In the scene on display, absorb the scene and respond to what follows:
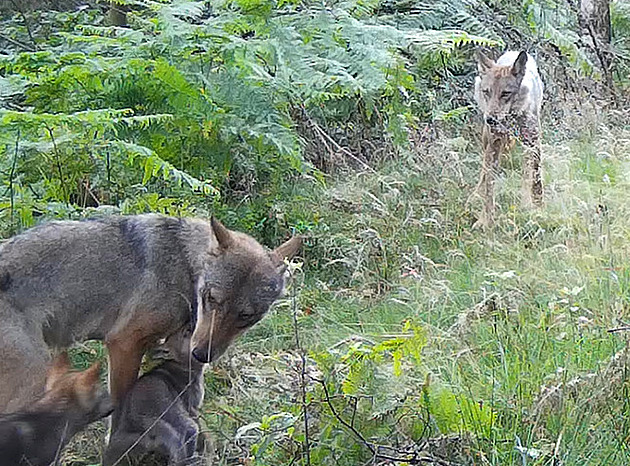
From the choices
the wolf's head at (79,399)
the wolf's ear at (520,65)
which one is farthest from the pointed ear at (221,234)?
the wolf's ear at (520,65)

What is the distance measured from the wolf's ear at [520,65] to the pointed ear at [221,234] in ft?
17.0

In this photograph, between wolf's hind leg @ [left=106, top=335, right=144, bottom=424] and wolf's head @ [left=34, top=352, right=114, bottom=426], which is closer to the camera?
wolf's head @ [left=34, top=352, right=114, bottom=426]

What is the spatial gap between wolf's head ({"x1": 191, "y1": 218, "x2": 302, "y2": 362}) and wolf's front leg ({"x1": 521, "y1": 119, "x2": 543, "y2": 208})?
377 centimetres

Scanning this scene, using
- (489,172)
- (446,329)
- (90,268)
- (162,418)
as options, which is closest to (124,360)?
(90,268)

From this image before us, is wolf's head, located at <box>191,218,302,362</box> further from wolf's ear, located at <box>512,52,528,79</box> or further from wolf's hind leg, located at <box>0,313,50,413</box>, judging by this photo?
wolf's ear, located at <box>512,52,528,79</box>

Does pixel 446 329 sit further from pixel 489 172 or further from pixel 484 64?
pixel 484 64

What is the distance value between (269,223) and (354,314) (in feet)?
5.64

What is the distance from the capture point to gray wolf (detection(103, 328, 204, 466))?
14.9 ft

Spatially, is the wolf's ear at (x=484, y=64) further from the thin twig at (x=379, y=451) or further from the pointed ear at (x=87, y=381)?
the pointed ear at (x=87, y=381)

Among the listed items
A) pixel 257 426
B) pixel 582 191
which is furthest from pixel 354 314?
pixel 582 191

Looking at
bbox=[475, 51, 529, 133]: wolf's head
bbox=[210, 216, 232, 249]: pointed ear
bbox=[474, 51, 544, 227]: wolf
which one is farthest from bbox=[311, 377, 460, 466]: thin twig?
bbox=[475, 51, 529, 133]: wolf's head

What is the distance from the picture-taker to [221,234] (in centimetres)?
512

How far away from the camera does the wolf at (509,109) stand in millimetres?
9008

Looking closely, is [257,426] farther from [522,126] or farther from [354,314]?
[522,126]
